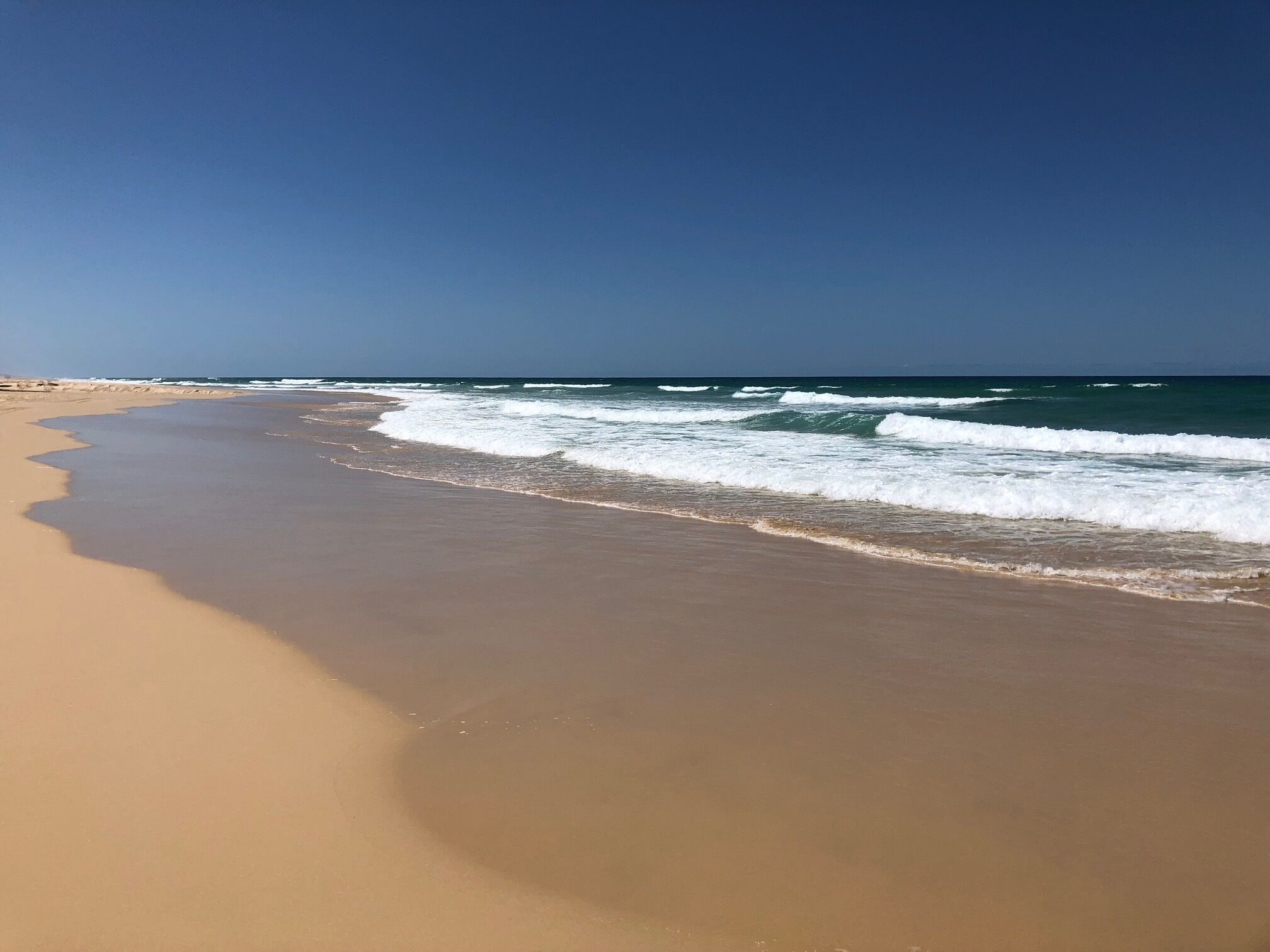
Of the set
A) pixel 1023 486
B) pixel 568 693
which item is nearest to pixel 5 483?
pixel 568 693

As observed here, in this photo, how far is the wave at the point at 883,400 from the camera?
3287 cm

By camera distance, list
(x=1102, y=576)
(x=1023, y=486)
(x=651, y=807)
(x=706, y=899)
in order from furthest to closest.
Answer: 1. (x=1023, y=486)
2. (x=1102, y=576)
3. (x=651, y=807)
4. (x=706, y=899)

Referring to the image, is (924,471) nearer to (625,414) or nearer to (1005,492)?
(1005,492)

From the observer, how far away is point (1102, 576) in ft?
17.4

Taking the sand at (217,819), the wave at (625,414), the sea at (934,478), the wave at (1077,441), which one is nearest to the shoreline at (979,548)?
the sea at (934,478)

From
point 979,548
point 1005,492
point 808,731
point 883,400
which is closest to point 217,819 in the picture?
point 808,731

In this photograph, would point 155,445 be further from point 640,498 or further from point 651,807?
point 651,807

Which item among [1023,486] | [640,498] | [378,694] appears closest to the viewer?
[378,694]

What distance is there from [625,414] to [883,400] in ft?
49.3

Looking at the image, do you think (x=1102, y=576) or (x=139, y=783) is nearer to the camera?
(x=139, y=783)

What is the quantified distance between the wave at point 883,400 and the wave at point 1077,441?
44.2ft

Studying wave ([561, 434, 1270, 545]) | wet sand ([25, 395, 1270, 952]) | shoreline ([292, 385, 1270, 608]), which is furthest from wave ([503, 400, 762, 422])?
wet sand ([25, 395, 1270, 952])

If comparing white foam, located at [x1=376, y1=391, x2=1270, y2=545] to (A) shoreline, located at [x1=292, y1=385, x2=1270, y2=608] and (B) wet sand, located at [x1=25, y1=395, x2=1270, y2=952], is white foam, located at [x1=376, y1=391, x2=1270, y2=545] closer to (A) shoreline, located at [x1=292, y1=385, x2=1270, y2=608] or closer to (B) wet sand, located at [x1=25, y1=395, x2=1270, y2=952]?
(A) shoreline, located at [x1=292, y1=385, x2=1270, y2=608]

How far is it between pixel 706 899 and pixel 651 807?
1.44 feet
